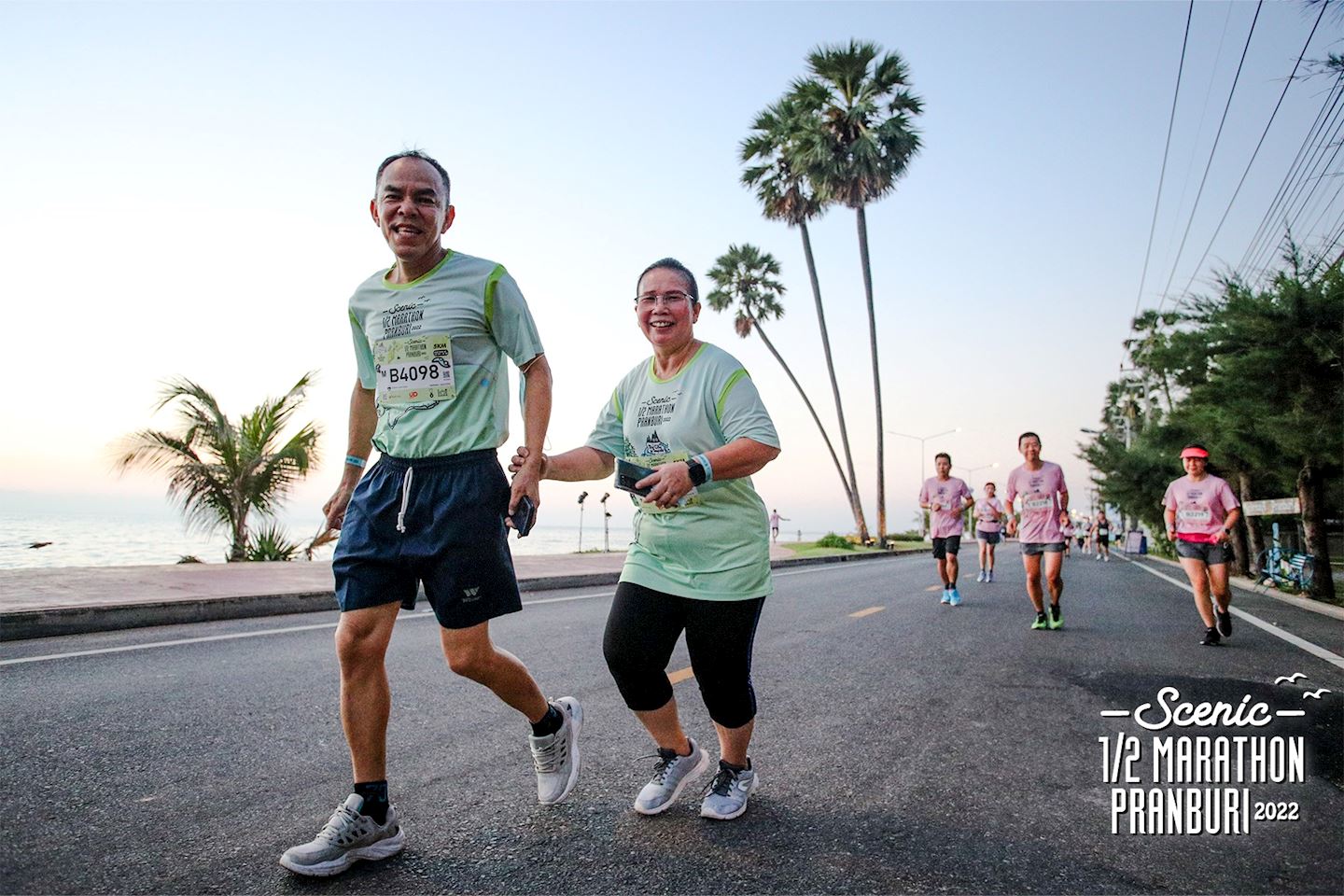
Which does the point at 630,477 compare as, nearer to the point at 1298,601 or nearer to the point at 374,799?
the point at 374,799

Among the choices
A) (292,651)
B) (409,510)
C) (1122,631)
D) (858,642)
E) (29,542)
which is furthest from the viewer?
(29,542)

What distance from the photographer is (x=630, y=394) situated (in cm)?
333

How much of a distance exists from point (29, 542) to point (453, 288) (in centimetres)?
1012

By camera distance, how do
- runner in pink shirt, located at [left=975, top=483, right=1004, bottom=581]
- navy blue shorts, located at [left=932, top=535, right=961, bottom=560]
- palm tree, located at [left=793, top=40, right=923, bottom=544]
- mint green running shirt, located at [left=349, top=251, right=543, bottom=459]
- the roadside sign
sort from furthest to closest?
1. palm tree, located at [left=793, top=40, right=923, bottom=544]
2. the roadside sign
3. runner in pink shirt, located at [left=975, top=483, right=1004, bottom=581]
4. navy blue shorts, located at [left=932, top=535, right=961, bottom=560]
5. mint green running shirt, located at [left=349, top=251, right=543, bottom=459]

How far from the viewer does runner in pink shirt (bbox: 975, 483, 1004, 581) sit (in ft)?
51.5

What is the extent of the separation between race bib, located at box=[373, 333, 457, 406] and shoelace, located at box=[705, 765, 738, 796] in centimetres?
163

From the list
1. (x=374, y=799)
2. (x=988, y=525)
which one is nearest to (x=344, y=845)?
(x=374, y=799)

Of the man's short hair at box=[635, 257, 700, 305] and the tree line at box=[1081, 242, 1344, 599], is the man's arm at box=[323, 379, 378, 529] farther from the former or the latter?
the tree line at box=[1081, 242, 1344, 599]

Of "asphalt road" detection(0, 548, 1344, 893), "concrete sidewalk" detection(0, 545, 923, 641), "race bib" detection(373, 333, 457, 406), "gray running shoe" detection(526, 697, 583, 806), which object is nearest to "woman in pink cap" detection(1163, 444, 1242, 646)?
"asphalt road" detection(0, 548, 1344, 893)

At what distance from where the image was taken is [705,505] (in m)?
3.05

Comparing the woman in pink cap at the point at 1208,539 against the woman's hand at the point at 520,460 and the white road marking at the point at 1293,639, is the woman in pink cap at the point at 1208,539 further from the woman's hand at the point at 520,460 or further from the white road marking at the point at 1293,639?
the woman's hand at the point at 520,460

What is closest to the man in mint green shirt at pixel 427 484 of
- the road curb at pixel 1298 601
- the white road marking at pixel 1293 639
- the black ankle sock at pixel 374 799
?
the black ankle sock at pixel 374 799

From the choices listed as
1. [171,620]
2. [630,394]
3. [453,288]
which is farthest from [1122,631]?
[171,620]

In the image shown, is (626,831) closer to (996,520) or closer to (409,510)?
(409,510)
